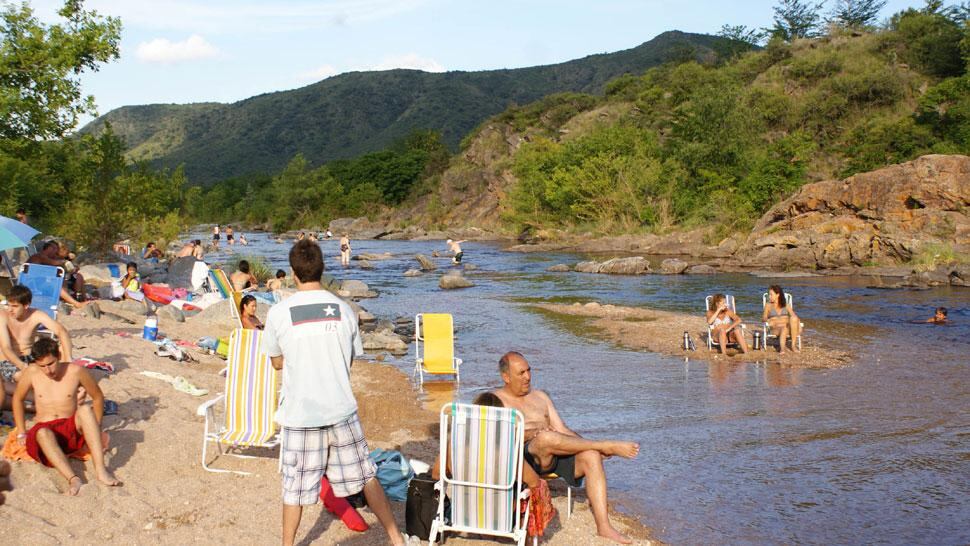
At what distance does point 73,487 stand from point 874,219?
31.3m

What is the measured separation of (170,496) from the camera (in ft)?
19.3

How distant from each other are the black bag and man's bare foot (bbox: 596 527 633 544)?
110cm

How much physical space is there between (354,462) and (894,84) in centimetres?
6211

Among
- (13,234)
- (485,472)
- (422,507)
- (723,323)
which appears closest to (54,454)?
(422,507)

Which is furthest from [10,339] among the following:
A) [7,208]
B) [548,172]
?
[548,172]

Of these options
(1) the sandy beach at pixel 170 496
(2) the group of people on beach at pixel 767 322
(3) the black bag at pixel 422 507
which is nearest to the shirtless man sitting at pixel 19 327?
(1) the sandy beach at pixel 170 496

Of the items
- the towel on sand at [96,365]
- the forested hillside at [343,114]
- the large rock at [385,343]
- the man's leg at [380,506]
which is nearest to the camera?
the man's leg at [380,506]

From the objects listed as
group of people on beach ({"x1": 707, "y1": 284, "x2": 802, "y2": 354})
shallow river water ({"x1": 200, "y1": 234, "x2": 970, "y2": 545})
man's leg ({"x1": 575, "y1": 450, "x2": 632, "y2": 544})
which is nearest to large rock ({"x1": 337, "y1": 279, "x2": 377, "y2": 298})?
shallow river water ({"x1": 200, "y1": 234, "x2": 970, "y2": 545})

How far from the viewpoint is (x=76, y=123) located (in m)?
17.5

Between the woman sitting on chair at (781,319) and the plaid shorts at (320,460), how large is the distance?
31.9 feet

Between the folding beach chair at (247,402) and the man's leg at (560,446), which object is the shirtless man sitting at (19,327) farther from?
the man's leg at (560,446)

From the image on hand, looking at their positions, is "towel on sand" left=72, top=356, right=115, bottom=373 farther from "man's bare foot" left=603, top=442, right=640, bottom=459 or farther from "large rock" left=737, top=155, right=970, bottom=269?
"large rock" left=737, top=155, right=970, bottom=269

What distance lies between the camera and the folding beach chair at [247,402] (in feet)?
21.3

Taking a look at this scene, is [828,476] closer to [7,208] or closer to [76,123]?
[76,123]
